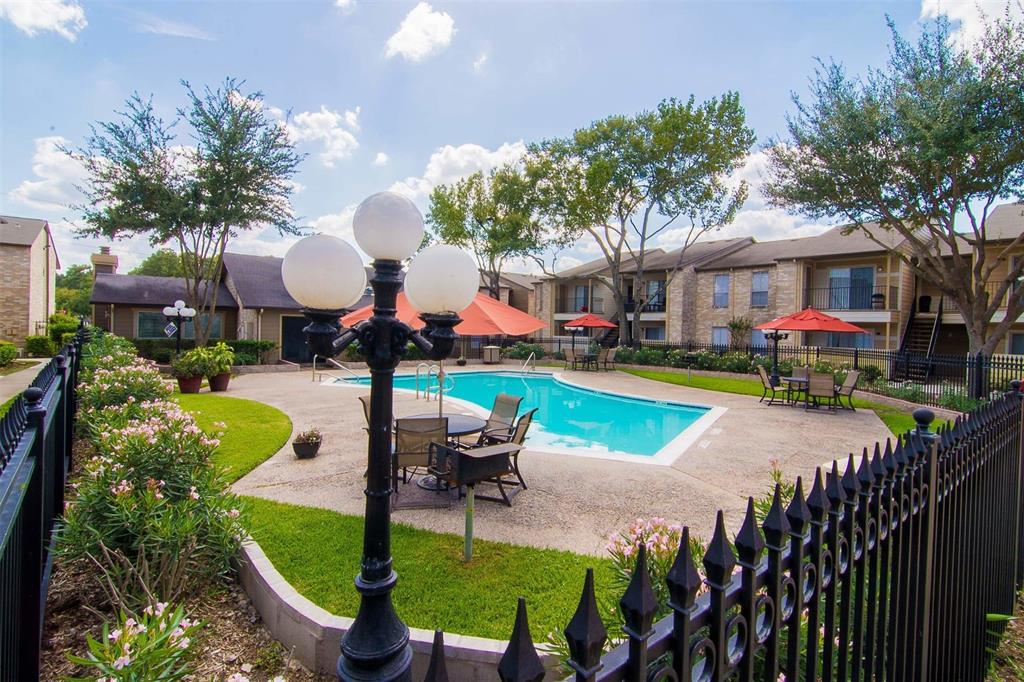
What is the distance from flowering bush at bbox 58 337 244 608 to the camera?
3.41 metres

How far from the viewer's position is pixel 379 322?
242 cm

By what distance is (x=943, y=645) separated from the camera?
8.14 feet

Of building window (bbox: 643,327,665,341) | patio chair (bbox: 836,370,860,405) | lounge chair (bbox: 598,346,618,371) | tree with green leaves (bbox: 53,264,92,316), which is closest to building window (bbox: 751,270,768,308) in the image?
building window (bbox: 643,327,665,341)

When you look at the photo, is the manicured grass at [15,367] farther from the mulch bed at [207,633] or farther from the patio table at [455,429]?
the mulch bed at [207,633]

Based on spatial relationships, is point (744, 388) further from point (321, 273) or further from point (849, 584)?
point (321, 273)

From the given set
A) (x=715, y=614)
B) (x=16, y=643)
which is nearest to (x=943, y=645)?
(x=715, y=614)

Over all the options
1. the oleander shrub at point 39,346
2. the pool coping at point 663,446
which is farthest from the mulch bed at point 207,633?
the oleander shrub at point 39,346

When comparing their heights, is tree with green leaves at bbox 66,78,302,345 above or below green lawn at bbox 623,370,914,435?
above

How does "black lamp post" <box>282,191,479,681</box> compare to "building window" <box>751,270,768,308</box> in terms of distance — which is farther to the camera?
"building window" <box>751,270,768,308</box>

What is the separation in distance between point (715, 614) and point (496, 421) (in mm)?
6971

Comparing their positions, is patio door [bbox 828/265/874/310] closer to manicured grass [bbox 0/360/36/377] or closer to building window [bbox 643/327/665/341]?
building window [bbox 643/327/665/341]

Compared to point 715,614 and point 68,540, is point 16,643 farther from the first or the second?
point 715,614

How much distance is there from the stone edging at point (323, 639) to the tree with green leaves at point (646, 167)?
24.6 meters

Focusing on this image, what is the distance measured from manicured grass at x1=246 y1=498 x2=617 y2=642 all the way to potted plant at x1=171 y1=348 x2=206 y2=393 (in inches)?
444
